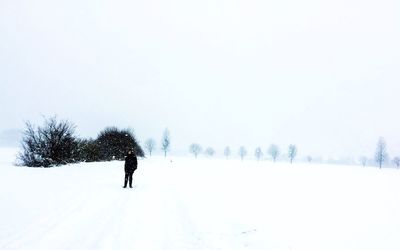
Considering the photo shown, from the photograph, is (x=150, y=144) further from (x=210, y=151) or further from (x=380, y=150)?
(x=380, y=150)

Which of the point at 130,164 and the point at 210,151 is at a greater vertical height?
the point at 210,151

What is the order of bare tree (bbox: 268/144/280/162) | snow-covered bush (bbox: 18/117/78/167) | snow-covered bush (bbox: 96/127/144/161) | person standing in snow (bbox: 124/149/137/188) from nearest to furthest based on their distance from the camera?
person standing in snow (bbox: 124/149/137/188), snow-covered bush (bbox: 18/117/78/167), snow-covered bush (bbox: 96/127/144/161), bare tree (bbox: 268/144/280/162)

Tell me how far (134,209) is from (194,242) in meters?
4.64

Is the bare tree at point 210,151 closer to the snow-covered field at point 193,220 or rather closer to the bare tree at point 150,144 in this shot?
the bare tree at point 150,144

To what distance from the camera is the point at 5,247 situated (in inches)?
305

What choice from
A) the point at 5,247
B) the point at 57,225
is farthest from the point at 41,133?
the point at 5,247

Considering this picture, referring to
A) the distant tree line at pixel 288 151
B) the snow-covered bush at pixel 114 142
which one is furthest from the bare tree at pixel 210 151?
the snow-covered bush at pixel 114 142

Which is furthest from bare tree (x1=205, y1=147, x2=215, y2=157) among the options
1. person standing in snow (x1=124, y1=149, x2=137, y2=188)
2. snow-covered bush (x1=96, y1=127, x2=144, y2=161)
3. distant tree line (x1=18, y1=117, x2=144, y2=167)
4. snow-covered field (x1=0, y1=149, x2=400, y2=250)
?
snow-covered field (x1=0, y1=149, x2=400, y2=250)

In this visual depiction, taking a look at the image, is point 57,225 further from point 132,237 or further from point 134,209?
point 134,209

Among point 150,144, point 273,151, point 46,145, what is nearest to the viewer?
point 46,145

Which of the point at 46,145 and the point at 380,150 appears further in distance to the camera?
the point at 380,150

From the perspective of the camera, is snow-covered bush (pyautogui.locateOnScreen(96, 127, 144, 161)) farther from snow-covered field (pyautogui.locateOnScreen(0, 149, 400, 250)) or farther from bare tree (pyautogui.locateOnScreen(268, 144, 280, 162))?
bare tree (pyautogui.locateOnScreen(268, 144, 280, 162))

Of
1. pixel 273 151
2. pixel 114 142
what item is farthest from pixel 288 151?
pixel 114 142

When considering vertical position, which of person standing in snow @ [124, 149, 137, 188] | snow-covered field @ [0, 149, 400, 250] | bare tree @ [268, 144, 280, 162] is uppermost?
bare tree @ [268, 144, 280, 162]
